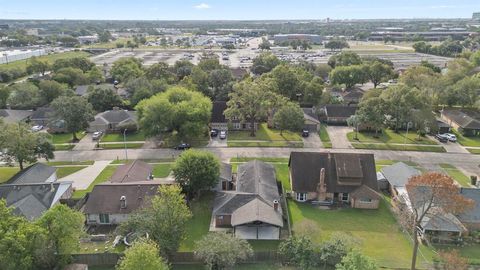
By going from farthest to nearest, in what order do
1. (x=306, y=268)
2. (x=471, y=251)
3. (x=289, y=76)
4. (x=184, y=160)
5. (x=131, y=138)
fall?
(x=289, y=76) < (x=131, y=138) < (x=184, y=160) < (x=471, y=251) < (x=306, y=268)

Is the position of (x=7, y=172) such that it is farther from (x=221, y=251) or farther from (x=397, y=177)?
(x=397, y=177)

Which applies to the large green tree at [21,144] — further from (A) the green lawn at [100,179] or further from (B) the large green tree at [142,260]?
(B) the large green tree at [142,260]

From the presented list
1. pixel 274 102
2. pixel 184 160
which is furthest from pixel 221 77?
pixel 184 160

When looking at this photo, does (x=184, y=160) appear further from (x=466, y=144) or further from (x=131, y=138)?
(x=466, y=144)

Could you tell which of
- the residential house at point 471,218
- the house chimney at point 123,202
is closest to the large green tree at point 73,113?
the house chimney at point 123,202

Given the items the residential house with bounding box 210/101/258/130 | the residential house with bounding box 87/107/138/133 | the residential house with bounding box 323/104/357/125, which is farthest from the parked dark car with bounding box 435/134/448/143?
the residential house with bounding box 87/107/138/133

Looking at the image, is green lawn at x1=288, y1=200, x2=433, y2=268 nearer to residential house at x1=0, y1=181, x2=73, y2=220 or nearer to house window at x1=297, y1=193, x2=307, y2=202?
house window at x1=297, y1=193, x2=307, y2=202

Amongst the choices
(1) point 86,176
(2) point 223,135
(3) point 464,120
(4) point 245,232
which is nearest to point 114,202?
(1) point 86,176
